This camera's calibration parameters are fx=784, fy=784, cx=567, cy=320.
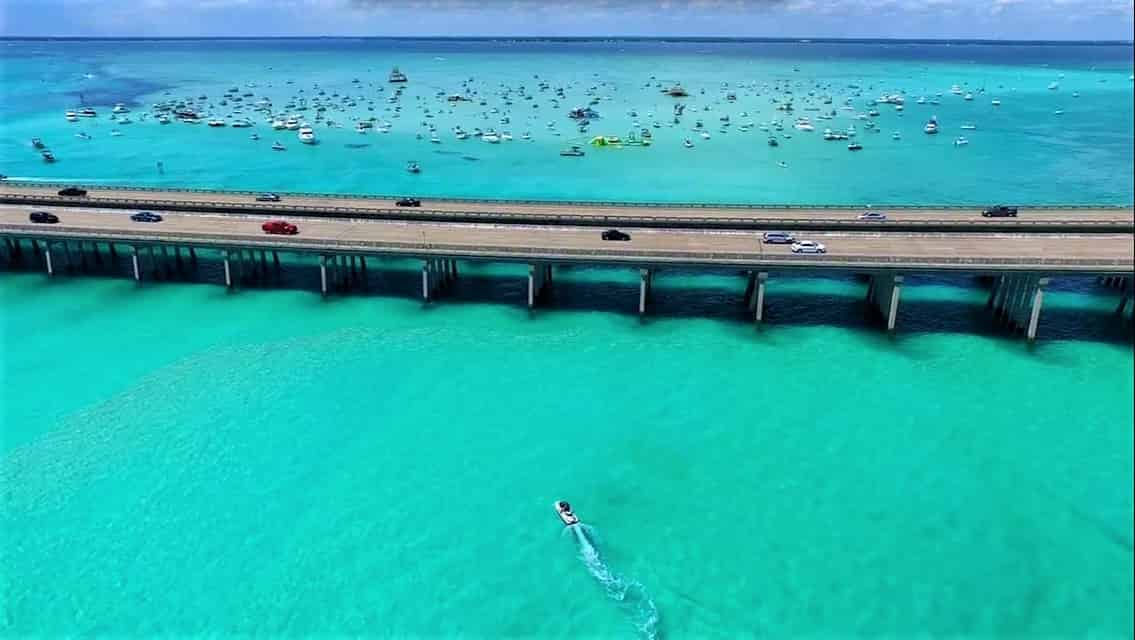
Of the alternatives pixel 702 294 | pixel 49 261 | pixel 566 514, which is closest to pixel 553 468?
pixel 566 514

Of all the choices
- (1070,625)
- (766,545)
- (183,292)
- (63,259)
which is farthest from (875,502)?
(63,259)

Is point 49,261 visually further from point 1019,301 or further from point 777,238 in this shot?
point 1019,301

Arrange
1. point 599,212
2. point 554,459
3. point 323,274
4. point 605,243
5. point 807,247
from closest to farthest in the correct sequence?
point 554,459 → point 807,247 → point 605,243 → point 323,274 → point 599,212

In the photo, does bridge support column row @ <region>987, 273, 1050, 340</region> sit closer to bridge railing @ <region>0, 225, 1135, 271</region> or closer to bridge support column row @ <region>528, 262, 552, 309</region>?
bridge railing @ <region>0, 225, 1135, 271</region>

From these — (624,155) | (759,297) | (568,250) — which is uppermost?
(568,250)

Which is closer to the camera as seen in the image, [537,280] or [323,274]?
[537,280]

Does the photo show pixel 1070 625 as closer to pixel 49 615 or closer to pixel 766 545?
pixel 766 545
